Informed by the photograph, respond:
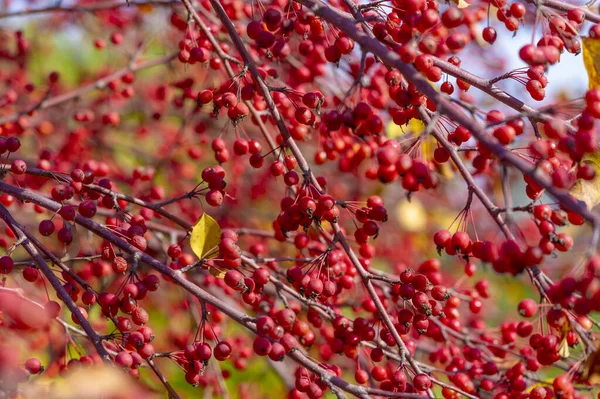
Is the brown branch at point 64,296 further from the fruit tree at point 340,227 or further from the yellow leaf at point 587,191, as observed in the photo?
the yellow leaf at point 587,191

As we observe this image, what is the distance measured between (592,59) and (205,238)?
1.02 m

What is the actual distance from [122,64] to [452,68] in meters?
2.97

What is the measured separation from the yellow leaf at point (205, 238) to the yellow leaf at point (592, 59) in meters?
0.97

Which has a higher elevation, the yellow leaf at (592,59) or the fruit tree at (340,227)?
the yellow leaf at (592,59)

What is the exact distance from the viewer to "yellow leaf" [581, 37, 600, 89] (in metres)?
1.33

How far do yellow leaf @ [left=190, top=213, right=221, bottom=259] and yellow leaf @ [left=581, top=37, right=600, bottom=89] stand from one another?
0.97 metres

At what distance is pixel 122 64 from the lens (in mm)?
3912

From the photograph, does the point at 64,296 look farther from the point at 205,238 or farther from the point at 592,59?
the point at 592,59

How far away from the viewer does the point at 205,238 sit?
5.03 ft

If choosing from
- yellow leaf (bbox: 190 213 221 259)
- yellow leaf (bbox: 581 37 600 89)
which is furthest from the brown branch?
yellow leaf (bbox: 581 37 600 89)

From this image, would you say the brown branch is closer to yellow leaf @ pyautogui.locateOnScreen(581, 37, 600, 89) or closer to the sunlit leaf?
the sunlit leaf

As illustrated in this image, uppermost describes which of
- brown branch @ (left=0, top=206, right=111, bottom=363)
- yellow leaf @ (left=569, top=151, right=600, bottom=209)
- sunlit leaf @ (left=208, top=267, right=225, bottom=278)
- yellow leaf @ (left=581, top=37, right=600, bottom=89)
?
yellow leaf @ (left=581, top=37, right=600, bottom=89)

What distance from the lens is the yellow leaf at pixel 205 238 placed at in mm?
1518

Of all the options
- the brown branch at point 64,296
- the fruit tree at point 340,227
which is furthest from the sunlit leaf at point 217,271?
the brown branch at point 64,296
